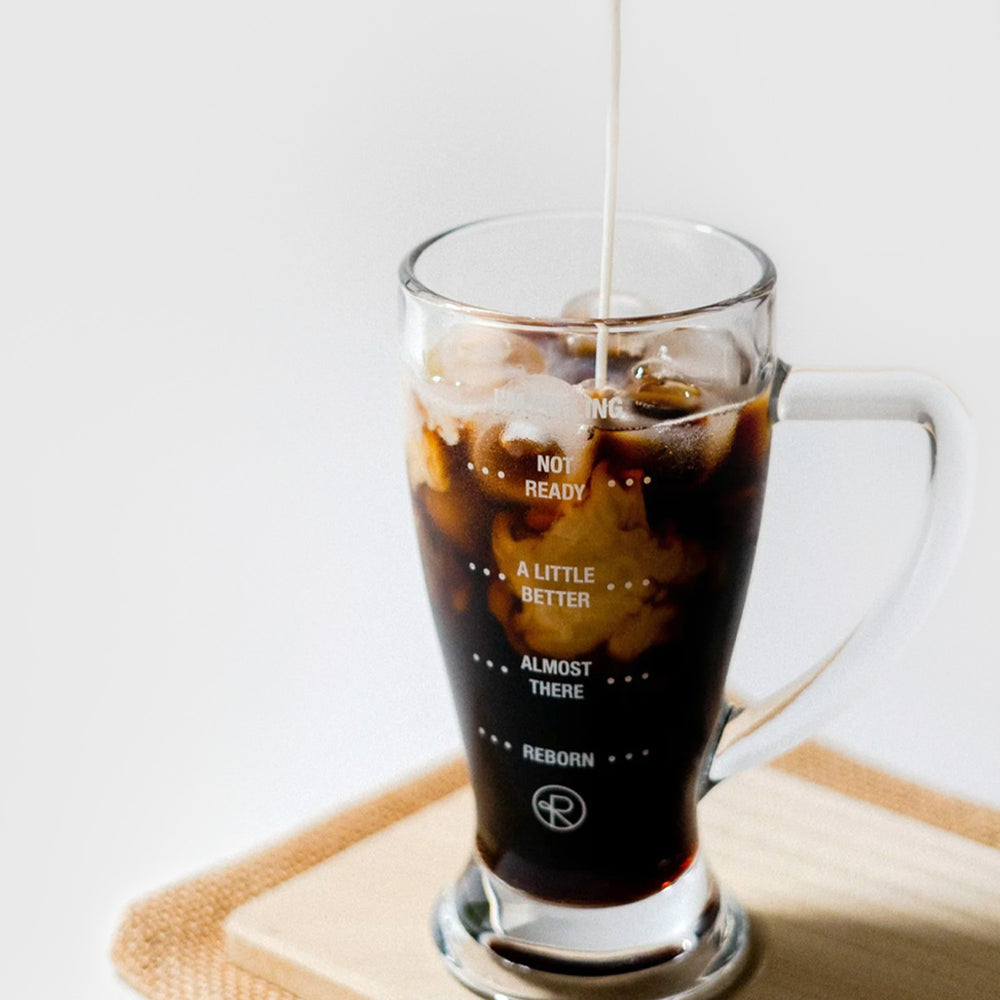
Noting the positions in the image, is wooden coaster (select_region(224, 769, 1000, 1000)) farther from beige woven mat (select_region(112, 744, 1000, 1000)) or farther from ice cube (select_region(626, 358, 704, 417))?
ice cube (select_region(626, 358, 704, 417))

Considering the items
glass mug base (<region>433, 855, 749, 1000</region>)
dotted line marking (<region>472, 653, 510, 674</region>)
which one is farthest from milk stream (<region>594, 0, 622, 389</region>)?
glass mug base (<region>433, 855, 749, 1000</region>)

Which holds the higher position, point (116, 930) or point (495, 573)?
point (495, 573)

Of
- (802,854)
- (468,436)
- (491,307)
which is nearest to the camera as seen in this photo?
(468,436)

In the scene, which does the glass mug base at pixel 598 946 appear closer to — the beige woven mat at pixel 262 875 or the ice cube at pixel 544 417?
the beige woven mat at pixel 262 875

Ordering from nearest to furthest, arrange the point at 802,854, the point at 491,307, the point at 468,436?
the point at 468,436 → the point at 491,307 → the point at 802,854

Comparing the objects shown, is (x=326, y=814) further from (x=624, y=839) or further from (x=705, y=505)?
(x=705, y=505)

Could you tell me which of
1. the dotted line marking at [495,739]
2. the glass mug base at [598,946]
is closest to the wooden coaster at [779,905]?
the glass mug base at [598,946]

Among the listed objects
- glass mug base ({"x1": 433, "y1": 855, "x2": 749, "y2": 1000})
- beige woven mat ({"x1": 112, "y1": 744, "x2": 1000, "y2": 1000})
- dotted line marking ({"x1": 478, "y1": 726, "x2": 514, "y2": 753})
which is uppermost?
dotted line marking ({"x1": 478, "y1": 726, "x2": 514, "y2": 753})

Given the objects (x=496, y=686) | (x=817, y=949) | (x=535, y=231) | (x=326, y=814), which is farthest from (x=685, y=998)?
(x=535, y=231)
